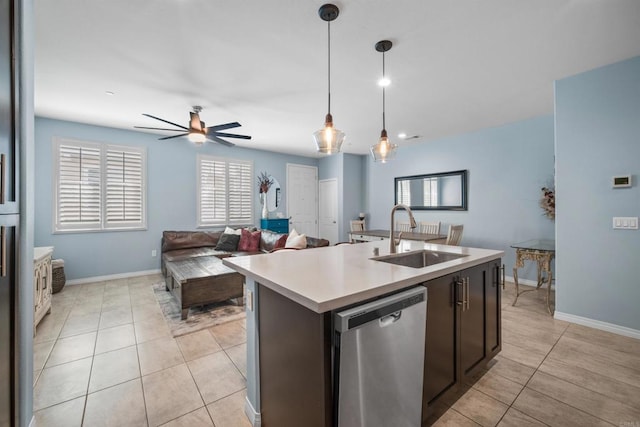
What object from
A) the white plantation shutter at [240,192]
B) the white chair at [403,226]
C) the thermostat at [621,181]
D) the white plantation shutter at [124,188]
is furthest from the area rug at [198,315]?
the thermostat at [621,181]

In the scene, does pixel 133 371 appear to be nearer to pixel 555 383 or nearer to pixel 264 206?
pixel 555 383

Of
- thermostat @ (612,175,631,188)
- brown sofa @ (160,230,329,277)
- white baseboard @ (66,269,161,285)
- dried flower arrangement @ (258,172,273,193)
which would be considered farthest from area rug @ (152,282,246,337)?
thermostat @ (612,175,631,188)

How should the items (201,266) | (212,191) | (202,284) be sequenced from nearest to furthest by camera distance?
(202,284), (201,266), (212,191)

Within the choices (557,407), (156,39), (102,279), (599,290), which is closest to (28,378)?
(156,39)

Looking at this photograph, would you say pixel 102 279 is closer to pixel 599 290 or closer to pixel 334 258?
pixel 334 258

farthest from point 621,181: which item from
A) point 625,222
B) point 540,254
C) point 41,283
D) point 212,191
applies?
point 212,191

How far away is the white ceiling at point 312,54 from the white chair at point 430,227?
219 centimetres

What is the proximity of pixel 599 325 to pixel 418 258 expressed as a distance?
7.38 ft

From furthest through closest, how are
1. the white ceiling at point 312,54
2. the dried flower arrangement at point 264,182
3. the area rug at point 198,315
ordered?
the dried flower arrangement at point 264,182
the area rug at point 198,315
the white ceiling at point 312,54

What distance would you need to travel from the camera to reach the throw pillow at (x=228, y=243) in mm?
5118

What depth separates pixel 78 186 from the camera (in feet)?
14.4

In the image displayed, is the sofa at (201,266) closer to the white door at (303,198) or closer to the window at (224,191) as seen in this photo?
the window at (224,191)

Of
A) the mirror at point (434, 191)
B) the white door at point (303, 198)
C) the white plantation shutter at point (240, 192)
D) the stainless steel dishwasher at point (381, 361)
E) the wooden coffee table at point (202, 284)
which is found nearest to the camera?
the stainless steel dishwasher at point (381, 361)

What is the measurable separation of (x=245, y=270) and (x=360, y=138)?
14.9ft
